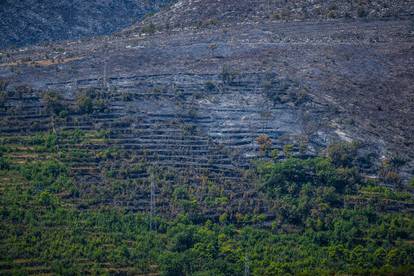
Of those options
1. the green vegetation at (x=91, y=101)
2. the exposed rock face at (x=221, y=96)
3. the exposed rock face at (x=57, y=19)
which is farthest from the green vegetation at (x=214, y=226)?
the exposed rock face at (x=57, y=19)

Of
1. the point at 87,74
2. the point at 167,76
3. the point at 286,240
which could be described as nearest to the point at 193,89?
the point at 167,76

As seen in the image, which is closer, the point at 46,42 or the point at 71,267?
the point at 71,267

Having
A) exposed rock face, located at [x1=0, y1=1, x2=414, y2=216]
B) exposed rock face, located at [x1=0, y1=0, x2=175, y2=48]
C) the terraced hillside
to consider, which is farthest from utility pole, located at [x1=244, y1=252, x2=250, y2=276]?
exposed rock face, located at [x1=0, y1=0, x2=175, y2=48]

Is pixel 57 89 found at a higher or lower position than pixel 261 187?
higher

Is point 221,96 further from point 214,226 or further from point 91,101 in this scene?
point 214,226

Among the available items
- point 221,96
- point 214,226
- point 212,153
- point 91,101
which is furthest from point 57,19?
point 214,226

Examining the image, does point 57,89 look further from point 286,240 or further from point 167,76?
point 286,240
